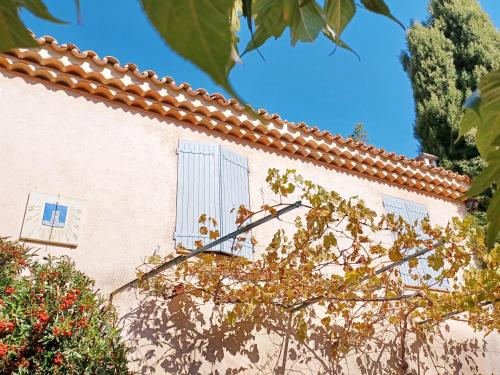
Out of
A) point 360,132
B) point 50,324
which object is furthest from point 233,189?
point 360,132

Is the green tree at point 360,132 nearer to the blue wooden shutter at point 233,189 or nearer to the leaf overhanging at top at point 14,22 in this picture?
the blue wooden shutter at point 233,189

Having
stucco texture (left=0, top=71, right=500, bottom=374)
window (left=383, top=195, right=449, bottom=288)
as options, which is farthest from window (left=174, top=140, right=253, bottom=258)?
window (left=383, top=195, right=449, bottom=288)

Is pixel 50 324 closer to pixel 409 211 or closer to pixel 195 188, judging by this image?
pixel 195 188

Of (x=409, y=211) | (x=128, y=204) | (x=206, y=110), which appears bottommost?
(x=128, y=204)

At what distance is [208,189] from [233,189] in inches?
17.1

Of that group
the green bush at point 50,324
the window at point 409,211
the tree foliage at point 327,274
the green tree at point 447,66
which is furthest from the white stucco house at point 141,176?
the green tree at point 447,66

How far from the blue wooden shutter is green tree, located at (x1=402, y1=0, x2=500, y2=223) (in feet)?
25.1

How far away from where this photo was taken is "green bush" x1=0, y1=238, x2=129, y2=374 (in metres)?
3.90

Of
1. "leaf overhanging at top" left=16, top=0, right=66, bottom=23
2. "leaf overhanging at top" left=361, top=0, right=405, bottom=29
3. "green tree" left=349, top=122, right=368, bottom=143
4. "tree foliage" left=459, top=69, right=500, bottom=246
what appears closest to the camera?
"leaf overhanging at top" left=16, top=0, right=66, bottom=23

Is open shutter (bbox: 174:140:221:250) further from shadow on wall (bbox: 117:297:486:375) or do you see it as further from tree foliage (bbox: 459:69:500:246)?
tree foliage (bbox: 459:69:500:246)

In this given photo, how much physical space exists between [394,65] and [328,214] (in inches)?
574

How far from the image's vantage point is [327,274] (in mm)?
6777

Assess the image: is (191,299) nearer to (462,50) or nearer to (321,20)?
(321,20)

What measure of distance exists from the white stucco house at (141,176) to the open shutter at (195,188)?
16 millimetres
